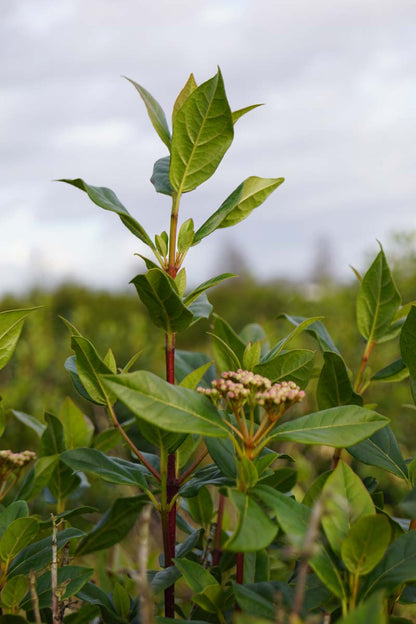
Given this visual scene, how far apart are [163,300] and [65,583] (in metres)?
0.46

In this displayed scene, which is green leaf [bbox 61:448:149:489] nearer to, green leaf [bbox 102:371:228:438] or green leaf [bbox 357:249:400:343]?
green leaf [bbox 102:371:228:438]

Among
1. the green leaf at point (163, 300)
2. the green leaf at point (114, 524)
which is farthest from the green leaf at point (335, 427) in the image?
the green leaf at point (114, 524)

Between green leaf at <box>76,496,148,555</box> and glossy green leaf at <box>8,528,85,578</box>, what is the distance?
0.09 m

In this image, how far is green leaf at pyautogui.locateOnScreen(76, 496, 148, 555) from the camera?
1.12m

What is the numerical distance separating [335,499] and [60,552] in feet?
1.61

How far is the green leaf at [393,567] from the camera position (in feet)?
2.58

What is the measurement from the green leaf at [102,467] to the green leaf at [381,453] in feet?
1.21

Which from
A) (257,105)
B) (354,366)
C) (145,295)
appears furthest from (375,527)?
(354,366)

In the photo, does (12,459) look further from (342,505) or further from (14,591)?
(342,505)

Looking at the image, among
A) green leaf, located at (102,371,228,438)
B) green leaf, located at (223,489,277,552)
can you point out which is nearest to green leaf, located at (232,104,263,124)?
green leaf, located at (102,371,228,438)

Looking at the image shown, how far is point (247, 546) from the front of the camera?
71cm

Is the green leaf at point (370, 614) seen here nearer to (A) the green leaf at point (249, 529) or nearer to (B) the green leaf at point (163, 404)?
(A) the green leaf at point (249, 529)

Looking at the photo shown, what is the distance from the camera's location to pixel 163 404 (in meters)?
0.82

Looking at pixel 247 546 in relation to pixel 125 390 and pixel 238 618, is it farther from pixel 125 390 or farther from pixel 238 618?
pixel 125 390
